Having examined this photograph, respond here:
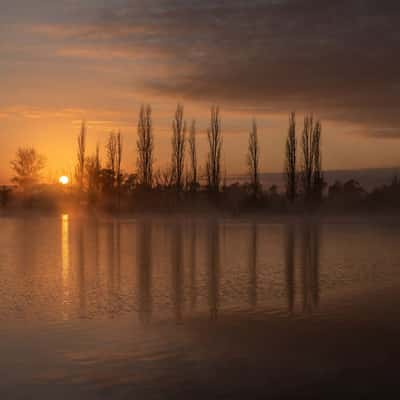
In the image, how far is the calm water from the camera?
436 cm

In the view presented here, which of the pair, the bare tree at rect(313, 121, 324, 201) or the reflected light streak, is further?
the bare tree at rect(313, 121, 324, 201)

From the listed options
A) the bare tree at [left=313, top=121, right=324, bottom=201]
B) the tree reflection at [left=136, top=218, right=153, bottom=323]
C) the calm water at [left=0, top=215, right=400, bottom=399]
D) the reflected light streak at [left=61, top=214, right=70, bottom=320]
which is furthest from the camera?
the bare tree at [left=313, top=121, right=324, bottom=201]

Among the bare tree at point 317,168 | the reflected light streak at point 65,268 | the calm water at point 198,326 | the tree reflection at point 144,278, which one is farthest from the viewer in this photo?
the bare tree at point 317,168

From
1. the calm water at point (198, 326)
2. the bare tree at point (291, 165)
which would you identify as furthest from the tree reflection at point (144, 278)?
the bare tree at point (291, 165)

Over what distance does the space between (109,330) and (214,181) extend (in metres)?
30.5

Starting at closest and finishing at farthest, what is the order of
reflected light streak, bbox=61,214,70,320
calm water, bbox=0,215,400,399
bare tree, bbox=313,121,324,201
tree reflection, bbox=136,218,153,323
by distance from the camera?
calm water, bbox=0,215,400,399, tree reflection, bbox=136,218,153,323, reflected light streak, bbox=61,214,70,320, bare tree, bbox=313,121,324,201

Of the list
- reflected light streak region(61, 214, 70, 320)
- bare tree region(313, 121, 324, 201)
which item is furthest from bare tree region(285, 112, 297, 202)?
reflected light streak region(61, 214, 70, 320)

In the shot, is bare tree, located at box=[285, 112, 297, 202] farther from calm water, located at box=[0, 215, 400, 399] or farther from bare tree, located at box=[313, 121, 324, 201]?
calm water, located at box=[0, 215, 400, 399]

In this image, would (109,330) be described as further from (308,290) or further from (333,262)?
(333,262)

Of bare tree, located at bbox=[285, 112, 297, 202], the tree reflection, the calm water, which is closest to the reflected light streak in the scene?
the calm water

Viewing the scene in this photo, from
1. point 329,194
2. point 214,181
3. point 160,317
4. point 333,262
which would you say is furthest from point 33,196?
point 160,317

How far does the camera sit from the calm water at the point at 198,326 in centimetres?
436

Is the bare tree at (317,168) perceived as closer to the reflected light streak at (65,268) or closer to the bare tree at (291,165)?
the bare tree at (291,165)

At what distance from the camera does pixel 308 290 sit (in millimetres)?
8031
